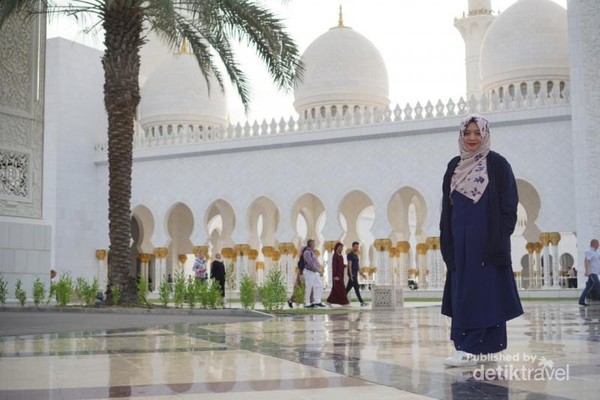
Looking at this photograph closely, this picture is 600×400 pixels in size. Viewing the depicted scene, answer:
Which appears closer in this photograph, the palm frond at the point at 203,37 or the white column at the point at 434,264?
the palm frond at the point at 203,37

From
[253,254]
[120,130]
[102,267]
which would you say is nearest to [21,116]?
[120,130]

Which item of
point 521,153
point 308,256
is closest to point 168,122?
point 521,153

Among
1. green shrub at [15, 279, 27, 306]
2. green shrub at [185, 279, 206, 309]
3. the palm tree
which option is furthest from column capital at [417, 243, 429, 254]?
green shrub at [15, 279, 27, 306]

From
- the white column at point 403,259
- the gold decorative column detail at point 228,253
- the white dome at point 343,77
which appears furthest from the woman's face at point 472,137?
the white dome at point 343,77

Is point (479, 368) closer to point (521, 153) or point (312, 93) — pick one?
point (521, 153)

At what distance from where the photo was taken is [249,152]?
72.8 ft

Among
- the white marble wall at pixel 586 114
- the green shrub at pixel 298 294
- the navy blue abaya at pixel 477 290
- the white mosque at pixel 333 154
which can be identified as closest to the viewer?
the navy blue abaya at pixel 477 290

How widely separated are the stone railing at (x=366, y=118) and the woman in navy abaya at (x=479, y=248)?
598 inches

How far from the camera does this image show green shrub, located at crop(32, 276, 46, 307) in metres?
11.4

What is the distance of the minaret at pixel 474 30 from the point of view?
29.2 m

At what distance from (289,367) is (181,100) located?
77.3 feet

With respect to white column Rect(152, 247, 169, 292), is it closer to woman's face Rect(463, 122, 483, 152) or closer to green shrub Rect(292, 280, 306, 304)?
green shrub Rect(292, 280, 306, 304)

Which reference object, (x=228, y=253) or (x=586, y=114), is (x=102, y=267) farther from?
(x=586, y=114)

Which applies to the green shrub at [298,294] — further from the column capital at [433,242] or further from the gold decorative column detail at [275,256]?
the gold decorative column detail at [275,256]
